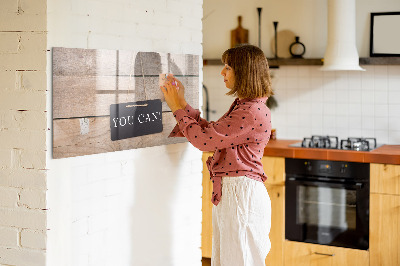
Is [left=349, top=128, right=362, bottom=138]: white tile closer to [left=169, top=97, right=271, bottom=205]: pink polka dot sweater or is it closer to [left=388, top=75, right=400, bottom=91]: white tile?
[left=388, top=75, right=400, bottom=91]: white tile

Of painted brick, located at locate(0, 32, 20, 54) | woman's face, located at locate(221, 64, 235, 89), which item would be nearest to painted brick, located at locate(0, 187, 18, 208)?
painted brick, located at locate(0, 32, 20, 54)

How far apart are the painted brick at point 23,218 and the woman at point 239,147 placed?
74 cm

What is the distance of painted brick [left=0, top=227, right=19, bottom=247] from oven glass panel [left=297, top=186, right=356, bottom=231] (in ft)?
8.10

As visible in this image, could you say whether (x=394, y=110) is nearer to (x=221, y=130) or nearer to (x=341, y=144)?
(x=341, y=144)

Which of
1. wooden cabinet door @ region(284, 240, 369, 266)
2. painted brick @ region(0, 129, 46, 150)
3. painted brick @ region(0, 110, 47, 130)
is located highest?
painted brick @ region(0, 110, 47, 130)

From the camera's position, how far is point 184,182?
306 centimetres

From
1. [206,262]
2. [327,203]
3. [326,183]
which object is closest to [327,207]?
[327,203]

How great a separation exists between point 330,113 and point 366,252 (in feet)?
4.04

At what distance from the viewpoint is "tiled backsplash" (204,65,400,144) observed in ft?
15.3

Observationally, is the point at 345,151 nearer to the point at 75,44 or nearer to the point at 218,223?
the point at 218,223

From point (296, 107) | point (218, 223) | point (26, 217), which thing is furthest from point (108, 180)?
point (296, 107)

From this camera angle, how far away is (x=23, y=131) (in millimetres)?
2268

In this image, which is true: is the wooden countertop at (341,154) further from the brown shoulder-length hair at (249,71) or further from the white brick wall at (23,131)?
the white brick wall at (23,131)

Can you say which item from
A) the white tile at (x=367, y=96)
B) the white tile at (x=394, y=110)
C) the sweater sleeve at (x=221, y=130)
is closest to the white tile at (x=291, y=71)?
the white tile at (x=367, y=96)
